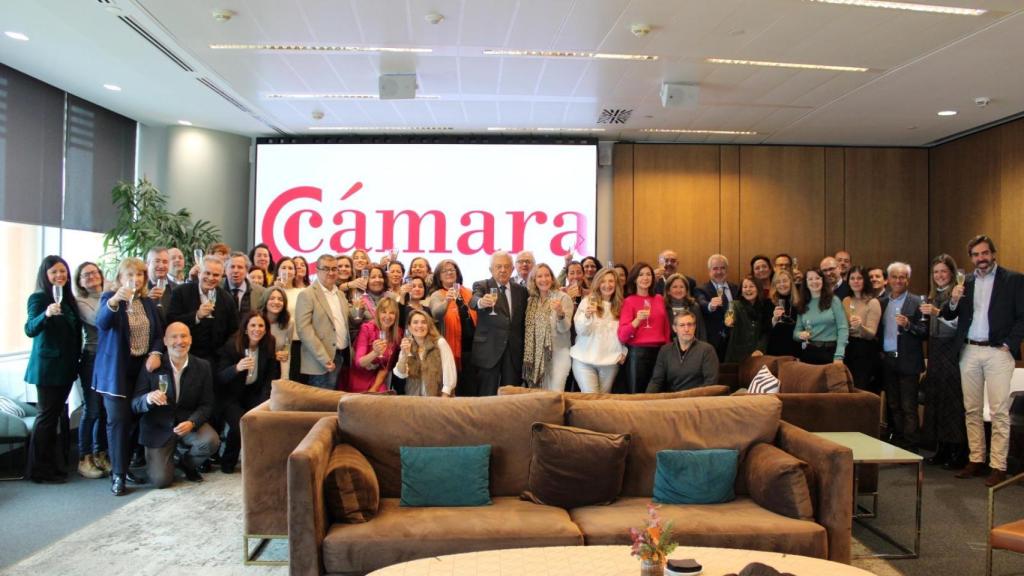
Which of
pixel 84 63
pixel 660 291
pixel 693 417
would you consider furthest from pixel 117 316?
pixel 660 291

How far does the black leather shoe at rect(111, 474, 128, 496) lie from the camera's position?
4.78m

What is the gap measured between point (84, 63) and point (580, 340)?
462 cm

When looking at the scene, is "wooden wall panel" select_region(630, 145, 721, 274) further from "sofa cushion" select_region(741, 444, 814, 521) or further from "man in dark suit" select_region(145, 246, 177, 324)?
"sofa cushion" select_region(741, 444, 814, 521)

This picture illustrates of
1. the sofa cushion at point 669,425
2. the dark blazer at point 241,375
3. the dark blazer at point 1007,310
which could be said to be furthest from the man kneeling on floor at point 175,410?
the dark blazer at point 1007,310

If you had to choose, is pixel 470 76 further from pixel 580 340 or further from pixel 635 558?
pixel 635 558

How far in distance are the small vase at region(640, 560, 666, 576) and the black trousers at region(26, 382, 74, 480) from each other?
452cm

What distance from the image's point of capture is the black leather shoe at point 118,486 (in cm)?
478

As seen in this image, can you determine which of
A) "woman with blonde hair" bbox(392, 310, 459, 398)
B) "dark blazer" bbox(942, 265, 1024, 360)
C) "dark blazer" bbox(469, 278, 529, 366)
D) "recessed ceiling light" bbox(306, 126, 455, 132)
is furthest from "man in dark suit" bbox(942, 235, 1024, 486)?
"recessed ceiling light" bbox(306, 126, 455, 132)

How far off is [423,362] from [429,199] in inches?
171

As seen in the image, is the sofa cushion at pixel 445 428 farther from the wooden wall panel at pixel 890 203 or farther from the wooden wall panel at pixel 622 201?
the wooden wall panel at pixel 890 203

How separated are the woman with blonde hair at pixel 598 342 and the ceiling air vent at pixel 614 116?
2.47 meters

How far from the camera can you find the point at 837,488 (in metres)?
3.16

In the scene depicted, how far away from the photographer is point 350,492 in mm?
3061

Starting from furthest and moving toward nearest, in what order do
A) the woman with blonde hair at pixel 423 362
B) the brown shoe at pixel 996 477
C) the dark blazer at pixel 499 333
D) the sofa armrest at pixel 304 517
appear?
1. the dark blazer at pixel 499 333
2. the brown shoe at pixel 996 477
3. the woman with blonde hair at pixel 423 362
4. the sofa armrest at pixel 304 517
